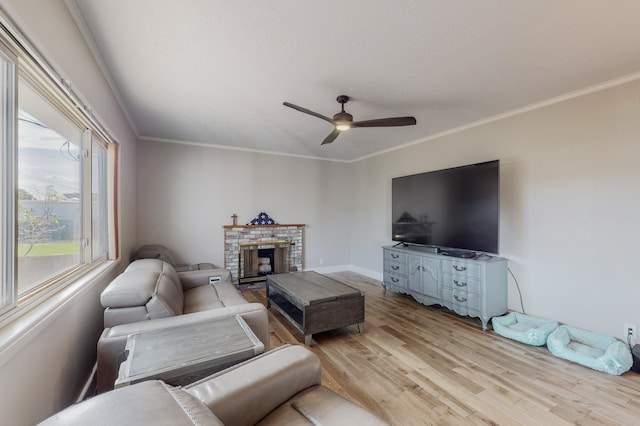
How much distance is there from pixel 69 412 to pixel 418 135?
4490 mm

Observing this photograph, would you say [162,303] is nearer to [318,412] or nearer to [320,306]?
[318,412]

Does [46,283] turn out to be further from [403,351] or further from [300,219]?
[300,219]

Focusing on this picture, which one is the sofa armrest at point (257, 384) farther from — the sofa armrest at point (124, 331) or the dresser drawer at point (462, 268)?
the dresser drawer at point (462, 268)

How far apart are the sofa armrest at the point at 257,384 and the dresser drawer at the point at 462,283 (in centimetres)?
252

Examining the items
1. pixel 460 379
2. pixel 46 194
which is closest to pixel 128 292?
pixel 46 194

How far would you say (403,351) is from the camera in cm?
261

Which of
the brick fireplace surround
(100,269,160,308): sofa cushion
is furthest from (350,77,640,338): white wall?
(100,269,160,308): sofa cushion

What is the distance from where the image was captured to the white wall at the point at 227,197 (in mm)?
4469

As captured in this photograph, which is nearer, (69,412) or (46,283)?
(69,412)

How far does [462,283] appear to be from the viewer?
129 inches

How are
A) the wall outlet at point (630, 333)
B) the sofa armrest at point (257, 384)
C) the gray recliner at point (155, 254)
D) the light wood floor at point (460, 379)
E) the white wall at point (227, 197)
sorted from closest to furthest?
1. the sofa armrest at point (257, 384)
2. the light wood floor at point (460, 379)
3. the wall outlet at point (630, 333)
4. the gray recliner at point (155, 254)
5. the white wall at point (227, 197)

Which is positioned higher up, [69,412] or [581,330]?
[69,412]

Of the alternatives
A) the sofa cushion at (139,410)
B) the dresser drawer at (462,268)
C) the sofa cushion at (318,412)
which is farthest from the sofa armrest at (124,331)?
the dresser drawer at (462,268)

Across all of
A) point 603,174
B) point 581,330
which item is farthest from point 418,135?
point 581,330
